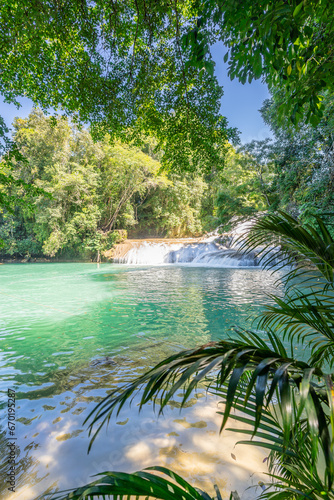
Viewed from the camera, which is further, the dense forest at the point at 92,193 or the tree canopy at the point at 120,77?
the dense forest at the point at 92,193

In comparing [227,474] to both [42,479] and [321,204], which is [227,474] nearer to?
[42,479]

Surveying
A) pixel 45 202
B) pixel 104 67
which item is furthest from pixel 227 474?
pixel 45 202

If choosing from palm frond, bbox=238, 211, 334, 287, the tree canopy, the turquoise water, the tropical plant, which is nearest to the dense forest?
the turquoise water

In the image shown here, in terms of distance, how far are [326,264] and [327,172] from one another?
26.8 feet

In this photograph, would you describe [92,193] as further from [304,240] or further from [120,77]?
[304,240]

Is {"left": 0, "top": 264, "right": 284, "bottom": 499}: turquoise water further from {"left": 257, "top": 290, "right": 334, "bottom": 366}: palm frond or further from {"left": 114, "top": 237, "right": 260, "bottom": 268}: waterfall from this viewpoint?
{"left": 114, "top": 237, "right": 260, "bottom": 268}: waterfall

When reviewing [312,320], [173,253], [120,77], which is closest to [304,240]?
[312,320]

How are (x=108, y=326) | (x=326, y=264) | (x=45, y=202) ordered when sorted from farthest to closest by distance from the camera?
(x=45, y=202) → (x=108, y=326) → (x=326, y=264)

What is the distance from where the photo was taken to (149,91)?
4723 millimetres

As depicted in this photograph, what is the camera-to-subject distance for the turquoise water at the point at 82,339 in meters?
2.21

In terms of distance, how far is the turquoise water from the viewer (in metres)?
2.21

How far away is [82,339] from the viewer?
14.4 ft

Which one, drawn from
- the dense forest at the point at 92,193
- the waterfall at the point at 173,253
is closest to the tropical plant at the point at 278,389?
the dense forest at the point at 92,193

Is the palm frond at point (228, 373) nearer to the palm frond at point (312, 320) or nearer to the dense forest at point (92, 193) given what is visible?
the palm frond at point (312, 320)
